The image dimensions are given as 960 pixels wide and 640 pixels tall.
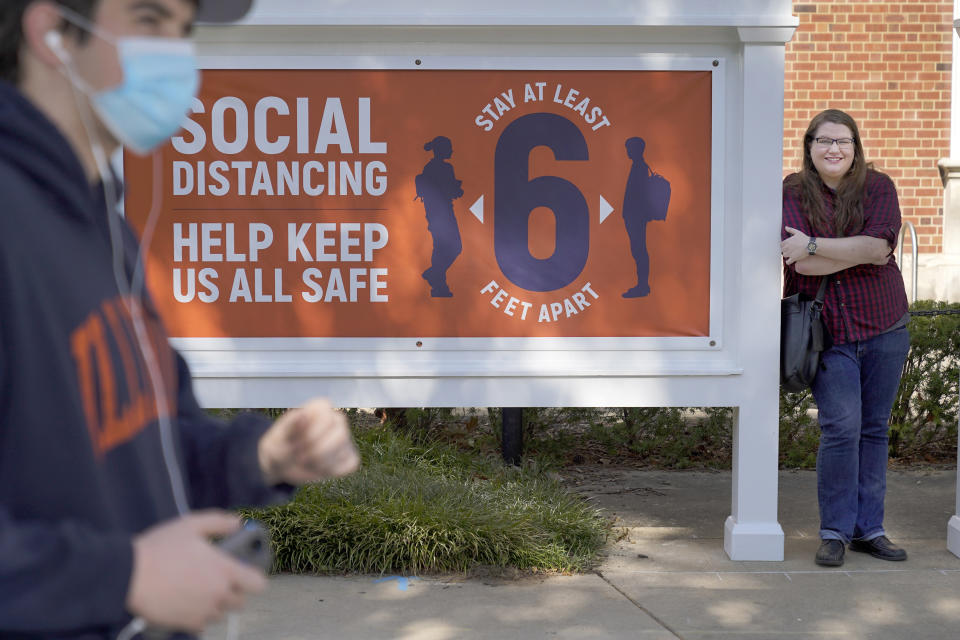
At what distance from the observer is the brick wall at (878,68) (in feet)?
33.5

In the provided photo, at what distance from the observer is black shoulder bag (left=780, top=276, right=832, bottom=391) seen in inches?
184

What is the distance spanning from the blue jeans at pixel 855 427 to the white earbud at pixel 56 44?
4012mm

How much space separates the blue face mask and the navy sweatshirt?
7 cm

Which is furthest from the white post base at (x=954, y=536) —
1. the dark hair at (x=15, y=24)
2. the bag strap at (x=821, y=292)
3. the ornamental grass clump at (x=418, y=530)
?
the dark hair at (x=15, y=24)

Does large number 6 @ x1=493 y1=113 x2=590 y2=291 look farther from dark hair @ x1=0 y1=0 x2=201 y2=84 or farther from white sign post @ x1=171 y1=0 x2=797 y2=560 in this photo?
dark hair @ x1=0 y1=0 x2=201 y2=84

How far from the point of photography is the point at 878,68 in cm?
1024

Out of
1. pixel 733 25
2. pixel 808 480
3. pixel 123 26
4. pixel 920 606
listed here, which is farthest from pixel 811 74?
pixel 123 26

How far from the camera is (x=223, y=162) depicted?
471 cm

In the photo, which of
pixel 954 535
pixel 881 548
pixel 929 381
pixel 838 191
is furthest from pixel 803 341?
pixel 929 381

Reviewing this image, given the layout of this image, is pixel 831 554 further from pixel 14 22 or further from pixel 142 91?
pixel 14 22

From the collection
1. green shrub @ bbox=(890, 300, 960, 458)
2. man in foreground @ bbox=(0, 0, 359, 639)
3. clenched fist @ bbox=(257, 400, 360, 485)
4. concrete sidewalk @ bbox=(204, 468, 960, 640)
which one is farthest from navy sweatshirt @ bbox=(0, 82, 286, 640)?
green shrub @ bbox=(890, 300, 960, 458)

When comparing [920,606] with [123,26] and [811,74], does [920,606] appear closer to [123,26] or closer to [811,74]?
[123,26]

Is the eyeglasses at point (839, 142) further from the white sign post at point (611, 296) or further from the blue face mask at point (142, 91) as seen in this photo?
the blue face mask at point (142, 91)

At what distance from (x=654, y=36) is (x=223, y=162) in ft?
6.42
